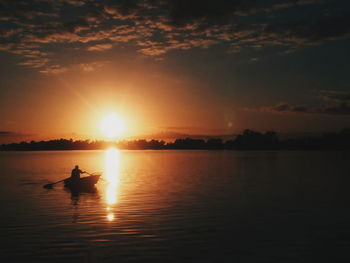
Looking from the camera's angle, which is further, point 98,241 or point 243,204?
point 243,204

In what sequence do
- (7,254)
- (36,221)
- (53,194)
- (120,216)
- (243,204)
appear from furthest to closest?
(53,194) < (243,204) < (120,216) < (36,221) < (7,254)

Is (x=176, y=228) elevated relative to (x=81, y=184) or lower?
lower

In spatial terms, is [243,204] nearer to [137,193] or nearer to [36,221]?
[137,193]

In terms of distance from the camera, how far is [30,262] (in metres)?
14.2

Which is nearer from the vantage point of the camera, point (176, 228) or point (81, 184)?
point (176, 228)

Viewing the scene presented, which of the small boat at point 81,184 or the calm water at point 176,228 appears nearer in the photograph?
the calm water at point 176,228

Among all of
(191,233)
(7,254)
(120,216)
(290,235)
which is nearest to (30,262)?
(7,254)

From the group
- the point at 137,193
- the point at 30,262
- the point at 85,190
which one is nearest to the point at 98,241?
the point at 30,262

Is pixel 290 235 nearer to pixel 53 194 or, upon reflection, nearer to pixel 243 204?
pixel 243 204

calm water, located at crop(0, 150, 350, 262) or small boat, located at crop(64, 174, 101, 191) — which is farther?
small boat, located at crop(64, 174, 101, 191)

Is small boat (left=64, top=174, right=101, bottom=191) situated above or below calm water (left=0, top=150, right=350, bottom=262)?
above

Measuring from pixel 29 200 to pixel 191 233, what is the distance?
64.2 feet

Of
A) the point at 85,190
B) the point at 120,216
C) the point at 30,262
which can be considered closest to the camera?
the point at 30,262

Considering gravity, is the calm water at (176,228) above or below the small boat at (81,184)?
below
